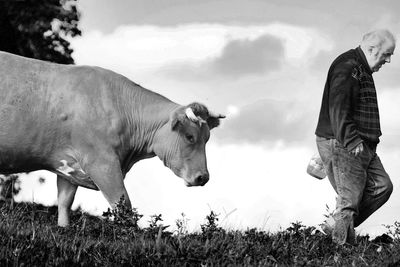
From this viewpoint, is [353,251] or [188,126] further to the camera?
[188,126]

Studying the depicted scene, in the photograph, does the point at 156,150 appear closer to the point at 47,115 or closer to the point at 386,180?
the point at 47,115

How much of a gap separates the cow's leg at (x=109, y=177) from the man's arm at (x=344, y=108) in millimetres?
3082

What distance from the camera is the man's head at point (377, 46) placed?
9.78 metres

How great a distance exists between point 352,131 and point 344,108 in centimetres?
29

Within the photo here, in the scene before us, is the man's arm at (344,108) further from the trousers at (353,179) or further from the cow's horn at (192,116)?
the cow's horn at (192,116)

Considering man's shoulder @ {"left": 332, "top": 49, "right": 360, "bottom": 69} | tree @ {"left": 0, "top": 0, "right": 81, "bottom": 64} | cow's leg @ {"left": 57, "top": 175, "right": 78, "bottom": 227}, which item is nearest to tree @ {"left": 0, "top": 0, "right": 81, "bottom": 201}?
tree @ {"left": 0, "top": 0, "right": 81, "bottom": 64}

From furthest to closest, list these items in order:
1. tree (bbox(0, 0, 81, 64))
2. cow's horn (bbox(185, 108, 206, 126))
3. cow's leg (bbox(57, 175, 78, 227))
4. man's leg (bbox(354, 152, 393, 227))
A: 1. tree (bbox(0, 0, 81, 64))
2. cow's leg (bbox(57, 175, 78, 227))
3. cow's horn (bbox(185, 108, 206, 126))
4. man's leg (bbox(354, 152, 393, 227))

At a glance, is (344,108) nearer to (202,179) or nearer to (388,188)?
(388,188)

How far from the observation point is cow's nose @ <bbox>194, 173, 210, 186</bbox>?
1150 cm

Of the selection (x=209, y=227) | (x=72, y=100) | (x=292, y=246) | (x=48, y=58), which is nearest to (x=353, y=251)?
(x=292, y=246)

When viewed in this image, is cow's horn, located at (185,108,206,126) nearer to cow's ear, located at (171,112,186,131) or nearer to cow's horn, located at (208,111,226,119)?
cow's ear, located at (171,112,186,131)

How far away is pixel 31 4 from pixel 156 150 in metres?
8.02

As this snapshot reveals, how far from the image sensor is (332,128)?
953 cm

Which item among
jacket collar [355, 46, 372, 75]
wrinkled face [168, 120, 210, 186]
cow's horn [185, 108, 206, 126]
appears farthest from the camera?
wrinkled face [168, 120, 210, 186]
